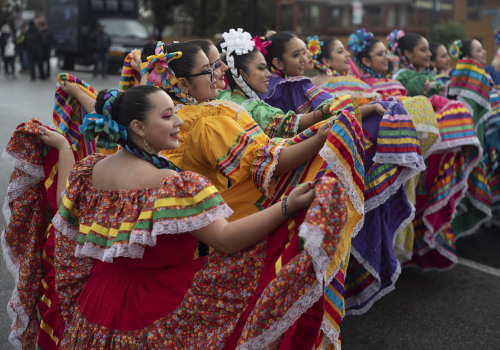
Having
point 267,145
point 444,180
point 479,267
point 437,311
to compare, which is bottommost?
point 479,267

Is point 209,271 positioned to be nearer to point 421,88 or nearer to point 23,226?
Answer: point 23,226

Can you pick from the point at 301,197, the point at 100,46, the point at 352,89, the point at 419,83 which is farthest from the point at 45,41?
the point at 301,197

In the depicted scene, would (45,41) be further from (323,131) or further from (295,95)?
(323,131)

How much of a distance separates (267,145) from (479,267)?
350 cm

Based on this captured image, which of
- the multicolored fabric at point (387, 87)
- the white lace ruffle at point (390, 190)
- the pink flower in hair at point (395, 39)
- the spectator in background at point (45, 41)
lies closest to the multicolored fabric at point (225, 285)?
the white lace ruffle at point (390, 190)

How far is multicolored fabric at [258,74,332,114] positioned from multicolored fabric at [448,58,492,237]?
2213 millimetres

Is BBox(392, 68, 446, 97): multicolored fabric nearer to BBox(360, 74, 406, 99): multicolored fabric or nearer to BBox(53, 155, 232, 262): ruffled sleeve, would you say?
BBox(360, 74, 406, 99): multicolored fabric

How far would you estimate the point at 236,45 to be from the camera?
3.95 meters

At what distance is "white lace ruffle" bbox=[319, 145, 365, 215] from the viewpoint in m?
2.60

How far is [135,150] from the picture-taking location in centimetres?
249

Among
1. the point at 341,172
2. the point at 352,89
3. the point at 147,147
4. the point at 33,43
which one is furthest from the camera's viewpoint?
the point at 33,43

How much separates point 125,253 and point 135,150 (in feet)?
1.36

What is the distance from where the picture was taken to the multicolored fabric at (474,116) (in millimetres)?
5883

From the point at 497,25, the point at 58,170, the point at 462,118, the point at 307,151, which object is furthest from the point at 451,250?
the point at 497,25
